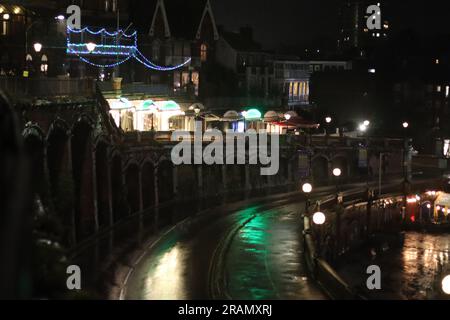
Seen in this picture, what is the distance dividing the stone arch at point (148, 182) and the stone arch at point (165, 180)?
3.60 feet

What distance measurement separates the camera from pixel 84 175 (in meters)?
44.8

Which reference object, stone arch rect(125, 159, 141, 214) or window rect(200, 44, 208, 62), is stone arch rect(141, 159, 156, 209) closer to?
stone arch rect(125, 159, 141, 214)

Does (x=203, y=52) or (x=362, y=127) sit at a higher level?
(x=203, y=52)

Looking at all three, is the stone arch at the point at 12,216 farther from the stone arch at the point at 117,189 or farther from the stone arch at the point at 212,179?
the stone arch at the point at 212,179

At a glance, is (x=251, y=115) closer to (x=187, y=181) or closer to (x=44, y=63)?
(x=187, y=181)

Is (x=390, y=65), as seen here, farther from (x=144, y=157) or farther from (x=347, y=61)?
(x=144, y=157)

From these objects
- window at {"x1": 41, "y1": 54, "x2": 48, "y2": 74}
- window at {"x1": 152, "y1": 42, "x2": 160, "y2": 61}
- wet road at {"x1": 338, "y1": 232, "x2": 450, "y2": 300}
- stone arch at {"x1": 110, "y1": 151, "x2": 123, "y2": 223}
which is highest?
window at {"x1": 152, "y1": 42, "x2": 160, "y2": 61}

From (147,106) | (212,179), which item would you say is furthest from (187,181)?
(147,106)

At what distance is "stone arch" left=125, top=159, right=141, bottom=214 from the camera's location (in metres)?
52.5

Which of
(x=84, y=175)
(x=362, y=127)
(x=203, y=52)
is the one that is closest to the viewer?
(x=84, y=175)

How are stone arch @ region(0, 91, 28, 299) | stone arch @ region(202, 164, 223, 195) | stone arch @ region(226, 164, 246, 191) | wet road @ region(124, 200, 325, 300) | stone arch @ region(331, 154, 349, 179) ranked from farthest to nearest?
stone arch @ region(331, 154, 349, 179)
stone arch @ region(226, 164, 246, 191)
stone arch @ region(202, 164, 223, 195)
wet road @ region(124, 200, 325, 300)
stone arch @ region(0, 91, 28, 299)

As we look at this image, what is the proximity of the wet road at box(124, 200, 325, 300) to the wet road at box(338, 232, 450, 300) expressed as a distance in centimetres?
570

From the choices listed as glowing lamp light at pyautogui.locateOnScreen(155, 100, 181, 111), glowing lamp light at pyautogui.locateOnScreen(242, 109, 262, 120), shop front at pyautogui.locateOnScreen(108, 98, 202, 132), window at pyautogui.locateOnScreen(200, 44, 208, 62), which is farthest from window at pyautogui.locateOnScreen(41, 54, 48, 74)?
window at pyautogui.locateOnScreen(200, 44, 208, 62)

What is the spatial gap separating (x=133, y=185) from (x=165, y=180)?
4870 mm
